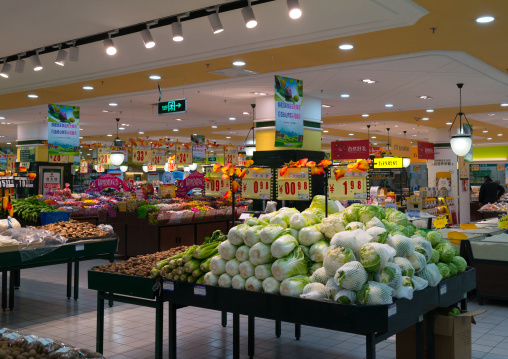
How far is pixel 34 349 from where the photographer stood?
2414mm

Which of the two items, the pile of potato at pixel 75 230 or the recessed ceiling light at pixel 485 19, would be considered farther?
the pile of potato at pixel 75 230

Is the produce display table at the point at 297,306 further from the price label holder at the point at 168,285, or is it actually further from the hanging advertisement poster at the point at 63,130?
the hanging advertisement poster at the point at 63,130

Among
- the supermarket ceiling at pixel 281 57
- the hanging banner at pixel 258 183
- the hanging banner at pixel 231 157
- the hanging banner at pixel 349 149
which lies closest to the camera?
the supermarket ceiling at pixel 281 57

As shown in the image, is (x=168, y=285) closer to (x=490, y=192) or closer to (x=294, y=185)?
(x=294, y=185)

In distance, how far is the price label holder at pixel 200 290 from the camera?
153 inches

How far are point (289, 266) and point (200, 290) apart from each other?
2.57 ft

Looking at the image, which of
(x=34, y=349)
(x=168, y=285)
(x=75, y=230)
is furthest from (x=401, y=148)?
(x=34, y=349)

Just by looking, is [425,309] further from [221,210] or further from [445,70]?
[221,210]

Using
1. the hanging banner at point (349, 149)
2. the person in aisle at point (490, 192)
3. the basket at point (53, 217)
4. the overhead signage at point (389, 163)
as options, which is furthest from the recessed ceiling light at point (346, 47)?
the person in aisle at point (490, 192)

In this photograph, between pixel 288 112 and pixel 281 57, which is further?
pixel 288 112

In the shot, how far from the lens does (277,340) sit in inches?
212

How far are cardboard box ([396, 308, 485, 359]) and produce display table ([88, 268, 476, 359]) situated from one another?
0.09 m

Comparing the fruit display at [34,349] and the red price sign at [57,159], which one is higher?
the red price sign at [57,159]

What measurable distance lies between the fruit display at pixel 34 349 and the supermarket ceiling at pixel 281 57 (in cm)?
433
